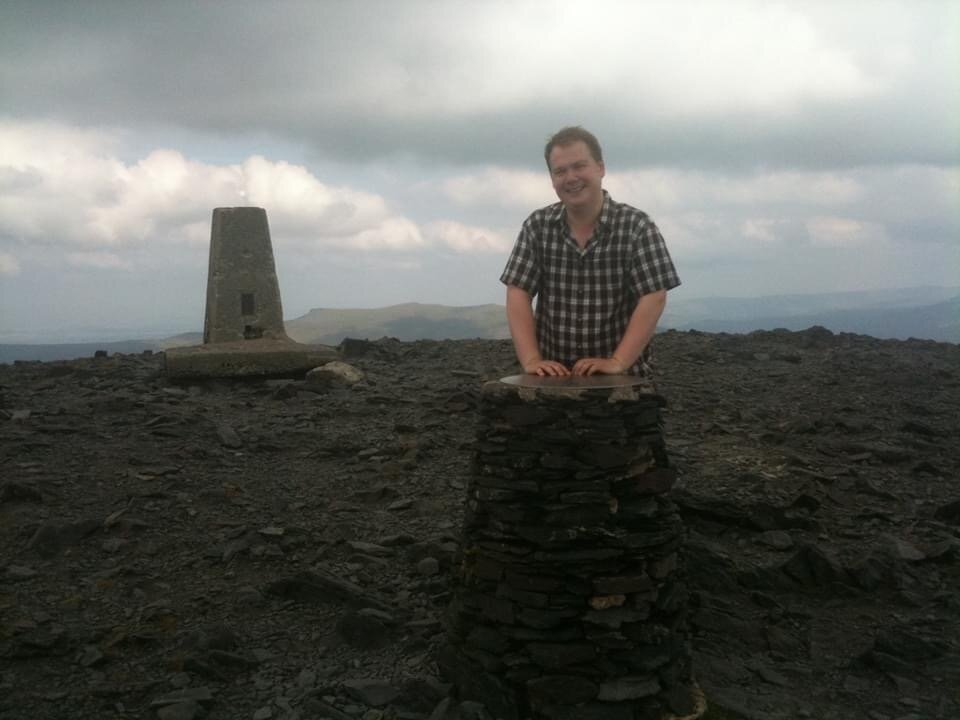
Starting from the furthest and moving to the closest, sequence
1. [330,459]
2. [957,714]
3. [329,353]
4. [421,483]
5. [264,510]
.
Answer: [329,353]
[330,459]
[421,483]
[264,510]
[957,714]

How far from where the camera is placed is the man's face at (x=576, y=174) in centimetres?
557

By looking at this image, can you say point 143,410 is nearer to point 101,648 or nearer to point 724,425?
point 101,648

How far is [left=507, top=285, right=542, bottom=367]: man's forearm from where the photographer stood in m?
5.87

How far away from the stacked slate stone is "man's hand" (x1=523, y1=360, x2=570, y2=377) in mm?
366

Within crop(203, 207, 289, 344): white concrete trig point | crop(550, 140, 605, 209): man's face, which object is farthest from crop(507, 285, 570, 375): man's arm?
crop(203, 207, 289, 344): white concrete trig point

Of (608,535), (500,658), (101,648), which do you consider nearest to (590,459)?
(608,535)

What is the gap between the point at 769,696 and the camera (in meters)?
5.79

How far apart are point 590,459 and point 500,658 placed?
4.44 ft

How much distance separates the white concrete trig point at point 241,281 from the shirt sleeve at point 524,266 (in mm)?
10761

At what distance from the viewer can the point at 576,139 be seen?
18.4ft

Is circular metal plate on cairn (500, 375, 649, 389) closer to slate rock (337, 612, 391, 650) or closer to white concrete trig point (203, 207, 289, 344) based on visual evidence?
slate rock (337, 612, 391, 650)

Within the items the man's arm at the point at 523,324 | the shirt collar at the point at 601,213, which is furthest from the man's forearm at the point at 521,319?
the shirt collar at the point at 601,213

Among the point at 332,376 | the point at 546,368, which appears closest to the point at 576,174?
the point at 546,368

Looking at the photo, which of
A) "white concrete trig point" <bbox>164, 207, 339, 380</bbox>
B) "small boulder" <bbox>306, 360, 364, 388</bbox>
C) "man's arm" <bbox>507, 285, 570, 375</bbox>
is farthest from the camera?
"white concrete trig point" <bbox>164, 207, 339, 380</bbox>
